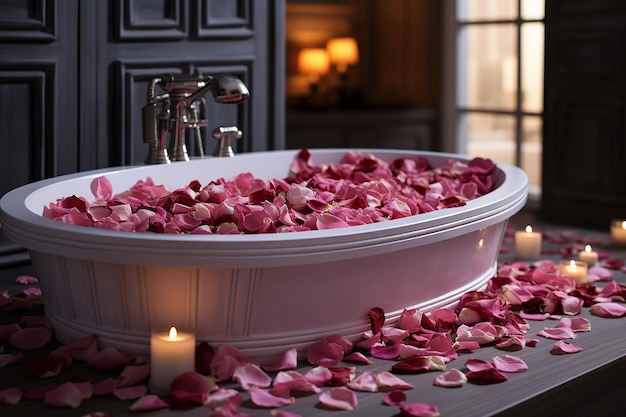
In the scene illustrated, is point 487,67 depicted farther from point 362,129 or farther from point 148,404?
point 148,404

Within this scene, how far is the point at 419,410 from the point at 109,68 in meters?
2.09

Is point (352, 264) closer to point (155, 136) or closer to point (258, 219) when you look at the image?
point (258, 219)

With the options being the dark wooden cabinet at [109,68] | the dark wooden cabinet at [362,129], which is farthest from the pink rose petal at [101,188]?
the dark wooden cabinet at [362,129]

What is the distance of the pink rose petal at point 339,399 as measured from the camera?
188 centimetres

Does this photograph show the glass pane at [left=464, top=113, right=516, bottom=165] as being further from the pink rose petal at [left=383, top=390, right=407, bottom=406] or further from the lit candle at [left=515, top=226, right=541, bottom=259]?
the pink rose petal at [left=383, top=390, right=407, bottom=406]

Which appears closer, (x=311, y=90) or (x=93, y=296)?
(x=93, y=296)

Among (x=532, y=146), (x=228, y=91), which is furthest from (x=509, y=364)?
(x=532, y=146)

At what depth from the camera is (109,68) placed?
3.46 m

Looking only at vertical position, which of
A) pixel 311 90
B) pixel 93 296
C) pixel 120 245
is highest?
pixel 311 90

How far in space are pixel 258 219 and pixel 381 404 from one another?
1.86 ft

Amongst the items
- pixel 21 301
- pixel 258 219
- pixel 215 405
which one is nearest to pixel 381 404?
pixel 215 405

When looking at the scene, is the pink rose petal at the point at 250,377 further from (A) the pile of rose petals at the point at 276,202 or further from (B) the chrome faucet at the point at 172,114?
(B) the chrome faucet at the point at 172,114

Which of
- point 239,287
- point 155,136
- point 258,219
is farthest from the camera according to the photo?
point 155,136

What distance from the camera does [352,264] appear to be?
2129 mm
